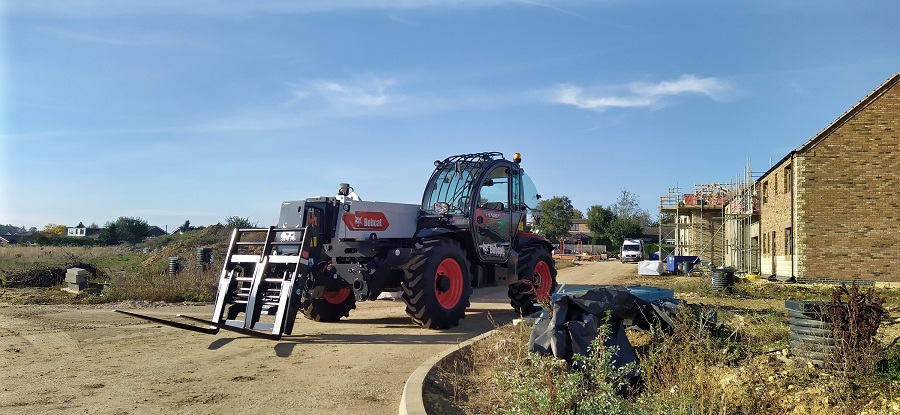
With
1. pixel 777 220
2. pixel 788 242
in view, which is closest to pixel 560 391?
pixel 788 242

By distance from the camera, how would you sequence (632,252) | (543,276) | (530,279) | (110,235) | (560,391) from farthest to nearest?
(110,235), (632,252), (543,276), (530,279), (560,391)

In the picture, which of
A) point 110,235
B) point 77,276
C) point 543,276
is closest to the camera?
point 543,276

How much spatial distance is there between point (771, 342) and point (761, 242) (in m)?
26.1

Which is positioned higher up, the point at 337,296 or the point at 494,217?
the point at 494,217

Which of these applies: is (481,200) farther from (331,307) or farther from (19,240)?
(19,240)

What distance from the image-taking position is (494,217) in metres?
13.0

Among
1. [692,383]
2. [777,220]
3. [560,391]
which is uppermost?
[777,220]

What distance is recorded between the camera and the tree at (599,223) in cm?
8188

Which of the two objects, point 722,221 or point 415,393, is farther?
point 722,221

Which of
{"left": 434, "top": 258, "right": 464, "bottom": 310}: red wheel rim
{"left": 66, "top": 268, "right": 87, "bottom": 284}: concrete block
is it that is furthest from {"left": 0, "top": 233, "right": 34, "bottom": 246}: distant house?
{"left": 434, "top": 258, "right": 464, "bottom": 310}: red wheel rim

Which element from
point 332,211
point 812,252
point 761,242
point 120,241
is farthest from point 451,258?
point 120,241

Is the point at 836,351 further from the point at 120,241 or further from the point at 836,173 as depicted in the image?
the point at 120,241

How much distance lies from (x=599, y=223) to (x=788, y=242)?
55.6 metres

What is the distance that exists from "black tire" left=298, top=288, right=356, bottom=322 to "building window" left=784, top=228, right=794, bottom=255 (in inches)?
776
